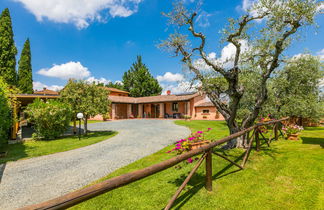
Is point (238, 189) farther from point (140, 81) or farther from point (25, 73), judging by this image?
point (140, 81)

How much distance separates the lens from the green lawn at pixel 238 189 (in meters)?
3.31

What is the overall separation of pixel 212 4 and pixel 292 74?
928cm

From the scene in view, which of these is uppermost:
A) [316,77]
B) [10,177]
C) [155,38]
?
[155,38]

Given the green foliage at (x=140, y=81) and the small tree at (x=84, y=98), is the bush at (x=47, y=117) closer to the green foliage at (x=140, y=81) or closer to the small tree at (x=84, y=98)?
the small tree at (x=84, y=98)

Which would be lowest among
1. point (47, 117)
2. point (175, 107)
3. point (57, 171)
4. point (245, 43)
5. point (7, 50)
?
point (57, 171)

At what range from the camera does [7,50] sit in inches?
930

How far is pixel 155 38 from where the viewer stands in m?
7.41

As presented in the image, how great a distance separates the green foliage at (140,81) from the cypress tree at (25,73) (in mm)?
21572

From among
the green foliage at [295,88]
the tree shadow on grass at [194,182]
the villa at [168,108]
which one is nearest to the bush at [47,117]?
the tree shadow on grass at [194,182]

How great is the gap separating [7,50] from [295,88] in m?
37.0

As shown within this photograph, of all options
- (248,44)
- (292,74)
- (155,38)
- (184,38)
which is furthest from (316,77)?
(155,38)

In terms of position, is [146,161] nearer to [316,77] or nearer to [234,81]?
[234,81]

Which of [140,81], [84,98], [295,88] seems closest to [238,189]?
[84,98]

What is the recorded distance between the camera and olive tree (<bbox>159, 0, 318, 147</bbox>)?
200 inches
